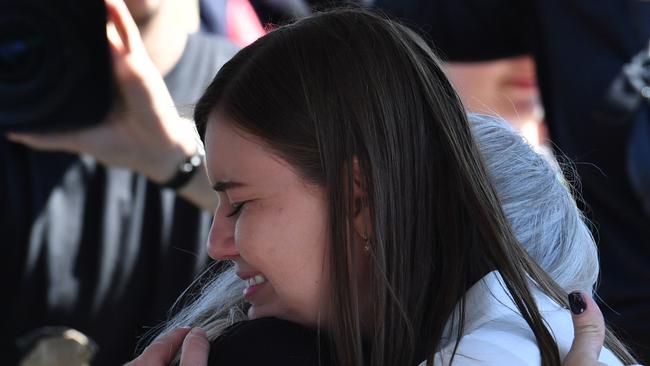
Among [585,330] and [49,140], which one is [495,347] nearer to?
[585,330]

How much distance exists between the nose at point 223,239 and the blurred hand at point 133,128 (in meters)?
0.47

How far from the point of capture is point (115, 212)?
186 centimetres

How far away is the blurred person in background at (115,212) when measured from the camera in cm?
176

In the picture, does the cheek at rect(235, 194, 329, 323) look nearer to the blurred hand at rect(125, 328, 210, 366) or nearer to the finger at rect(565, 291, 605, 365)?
the blurred hand at rect(125, 328, 210, 366)

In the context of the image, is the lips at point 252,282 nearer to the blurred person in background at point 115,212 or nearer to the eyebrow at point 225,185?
the eyebrow at point 225,185

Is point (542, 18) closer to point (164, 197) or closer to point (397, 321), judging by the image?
point (164, 197)

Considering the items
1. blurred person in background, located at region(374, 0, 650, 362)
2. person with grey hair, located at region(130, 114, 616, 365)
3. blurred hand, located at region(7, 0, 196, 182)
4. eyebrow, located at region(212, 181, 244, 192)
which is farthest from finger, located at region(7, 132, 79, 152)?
blurred person in background, located at region(374, 0, 650, 362)

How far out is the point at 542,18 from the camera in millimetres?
2295

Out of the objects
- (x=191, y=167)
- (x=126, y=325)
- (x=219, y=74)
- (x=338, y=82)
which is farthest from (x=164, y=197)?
(x=338, y=82)

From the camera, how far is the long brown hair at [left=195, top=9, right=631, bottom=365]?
1169 millimetres

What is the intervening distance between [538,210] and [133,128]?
2.38ft

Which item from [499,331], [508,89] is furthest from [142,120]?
[508,89]

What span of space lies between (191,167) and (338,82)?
711mm

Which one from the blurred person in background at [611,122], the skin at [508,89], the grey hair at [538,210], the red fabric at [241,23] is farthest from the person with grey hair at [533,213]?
the skin at [508,89]
